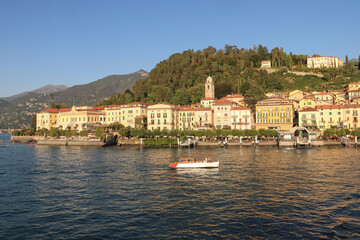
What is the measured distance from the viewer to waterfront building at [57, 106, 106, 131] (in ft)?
379

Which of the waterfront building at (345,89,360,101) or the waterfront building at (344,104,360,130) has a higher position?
the waterfront building at (345,89,360,101)

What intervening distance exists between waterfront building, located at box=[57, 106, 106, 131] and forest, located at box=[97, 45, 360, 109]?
18891mm

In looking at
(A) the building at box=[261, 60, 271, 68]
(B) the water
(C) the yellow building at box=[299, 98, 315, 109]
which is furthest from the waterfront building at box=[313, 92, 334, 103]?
(B) the water

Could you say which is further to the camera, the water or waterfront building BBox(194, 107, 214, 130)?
waterfront building BBox(194, 107, 214, 130)

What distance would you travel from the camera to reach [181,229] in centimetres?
2108

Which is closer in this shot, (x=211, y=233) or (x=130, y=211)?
(x=211, y=233)

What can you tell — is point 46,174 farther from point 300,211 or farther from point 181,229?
point 300,211

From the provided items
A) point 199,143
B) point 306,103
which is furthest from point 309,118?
point 199,143

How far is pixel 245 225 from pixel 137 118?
87.8m

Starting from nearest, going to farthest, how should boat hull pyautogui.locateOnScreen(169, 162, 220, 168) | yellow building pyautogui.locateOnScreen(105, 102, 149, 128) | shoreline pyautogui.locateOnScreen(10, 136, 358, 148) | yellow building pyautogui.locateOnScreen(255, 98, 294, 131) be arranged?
boat hull pyautogui.locateOnScreen(169, 162, 220, 168), shoreline pyautogui.locateOnScreen(10, 136, 358, 148), yellow building pyautogui.locateOnScreen(255, 98, 294, 131), yellow building pyautogui.locateOnScreen(105, 102, 149, 128)

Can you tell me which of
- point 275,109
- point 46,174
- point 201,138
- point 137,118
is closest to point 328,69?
point 275,109

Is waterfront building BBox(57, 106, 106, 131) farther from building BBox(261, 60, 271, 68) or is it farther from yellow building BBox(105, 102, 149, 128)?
building BBox(261, 60, 271, 68)

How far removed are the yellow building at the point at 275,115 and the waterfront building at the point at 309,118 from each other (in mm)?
2952

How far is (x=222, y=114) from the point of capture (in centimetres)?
9769
